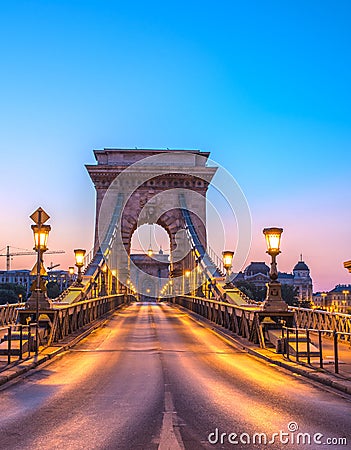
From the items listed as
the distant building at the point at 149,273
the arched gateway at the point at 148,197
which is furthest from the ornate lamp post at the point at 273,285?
the distant building at the point at 149,273

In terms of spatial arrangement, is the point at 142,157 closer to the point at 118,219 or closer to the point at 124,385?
the point at 118,219

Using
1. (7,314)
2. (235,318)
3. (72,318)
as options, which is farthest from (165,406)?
(7,314)

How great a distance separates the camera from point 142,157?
253ft

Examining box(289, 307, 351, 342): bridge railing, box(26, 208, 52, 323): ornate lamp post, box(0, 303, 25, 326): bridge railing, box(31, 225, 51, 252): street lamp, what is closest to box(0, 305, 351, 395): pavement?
box(289, 307, 351, 342): bridge railing

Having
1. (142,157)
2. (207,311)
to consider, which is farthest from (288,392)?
(142,157)

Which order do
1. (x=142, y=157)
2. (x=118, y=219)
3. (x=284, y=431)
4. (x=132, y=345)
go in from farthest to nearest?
1. (x=142, y=157)
2. (x=118, y=219)
3. (x=132, y=345)
4. (x=284, y=431)

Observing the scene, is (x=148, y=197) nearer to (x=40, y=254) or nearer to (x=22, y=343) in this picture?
(x=40, y=254)

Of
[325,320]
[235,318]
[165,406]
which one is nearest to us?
[165,406]

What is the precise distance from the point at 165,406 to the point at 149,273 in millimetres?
130186

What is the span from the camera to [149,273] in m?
139

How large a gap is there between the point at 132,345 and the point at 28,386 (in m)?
8.59

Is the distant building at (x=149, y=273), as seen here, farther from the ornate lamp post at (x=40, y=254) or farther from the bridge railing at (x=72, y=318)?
the ornate lamp post at (x=40, y=254)

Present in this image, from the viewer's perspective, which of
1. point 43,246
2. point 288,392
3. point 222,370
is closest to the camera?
point 288,392

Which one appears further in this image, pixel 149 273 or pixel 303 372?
pixel 149 273
